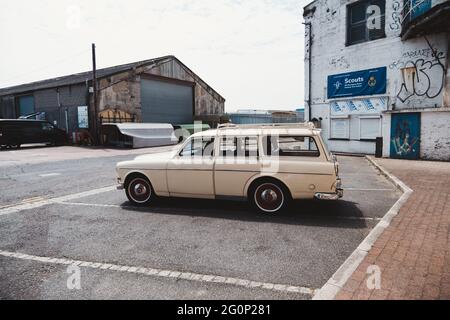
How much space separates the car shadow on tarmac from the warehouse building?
22558 millimetres

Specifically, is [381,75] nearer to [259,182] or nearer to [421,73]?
[421,73]

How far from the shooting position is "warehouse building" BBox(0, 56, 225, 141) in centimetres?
2782

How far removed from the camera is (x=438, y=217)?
554 centimetres

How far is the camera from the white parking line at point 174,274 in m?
3.38

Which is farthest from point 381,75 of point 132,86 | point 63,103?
point 63,103

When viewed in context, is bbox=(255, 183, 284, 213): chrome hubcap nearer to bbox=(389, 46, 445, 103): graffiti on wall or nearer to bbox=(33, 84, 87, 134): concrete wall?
bbox=(389, 46, 445, 103): graffiti on wall

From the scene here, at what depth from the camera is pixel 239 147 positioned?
6.34m

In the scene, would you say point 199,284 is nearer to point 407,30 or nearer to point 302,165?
point 302,165

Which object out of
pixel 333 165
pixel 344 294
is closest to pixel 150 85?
pixel 333 165

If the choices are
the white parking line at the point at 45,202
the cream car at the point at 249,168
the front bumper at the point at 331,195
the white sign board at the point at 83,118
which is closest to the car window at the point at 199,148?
the cream car at the point at 249,168

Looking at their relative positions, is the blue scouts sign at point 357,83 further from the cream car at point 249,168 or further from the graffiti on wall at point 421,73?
the cream car at point 249,168

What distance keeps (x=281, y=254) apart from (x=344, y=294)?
1.25 metres

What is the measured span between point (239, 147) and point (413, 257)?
348cm

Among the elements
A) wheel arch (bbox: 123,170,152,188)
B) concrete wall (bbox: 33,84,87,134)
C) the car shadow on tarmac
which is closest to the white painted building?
the car shadow on tarmac
